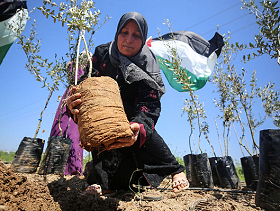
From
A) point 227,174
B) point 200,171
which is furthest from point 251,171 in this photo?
point 200,171

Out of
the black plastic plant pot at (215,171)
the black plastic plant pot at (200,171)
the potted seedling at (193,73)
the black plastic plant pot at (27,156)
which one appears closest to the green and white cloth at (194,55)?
the potted seedling at (193,73)

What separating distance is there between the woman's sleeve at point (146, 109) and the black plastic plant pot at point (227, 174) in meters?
2.26

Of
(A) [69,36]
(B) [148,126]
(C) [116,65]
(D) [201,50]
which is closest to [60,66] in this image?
(A) [69,36]

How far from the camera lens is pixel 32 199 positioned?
1126mm

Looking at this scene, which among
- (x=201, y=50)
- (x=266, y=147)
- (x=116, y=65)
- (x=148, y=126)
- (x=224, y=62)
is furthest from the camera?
(x=201, y=50)

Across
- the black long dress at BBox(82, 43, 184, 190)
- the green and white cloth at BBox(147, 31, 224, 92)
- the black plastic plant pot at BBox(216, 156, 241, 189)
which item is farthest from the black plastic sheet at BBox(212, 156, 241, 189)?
the green and white cloth at BBox(147, 31, 224, 92)

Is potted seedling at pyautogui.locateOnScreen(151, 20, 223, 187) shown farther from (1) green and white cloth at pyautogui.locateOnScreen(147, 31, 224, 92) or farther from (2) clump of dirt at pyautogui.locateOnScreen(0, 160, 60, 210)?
(2) clump of dirt at pyautogui.locateOnScreen(0, 160, 60, 210)

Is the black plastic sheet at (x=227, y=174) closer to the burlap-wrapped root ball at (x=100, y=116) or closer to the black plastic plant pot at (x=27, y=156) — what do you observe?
the burlap-wrapped root ball at (x=100, y=116)

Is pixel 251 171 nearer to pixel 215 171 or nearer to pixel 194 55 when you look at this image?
pixel 215 171

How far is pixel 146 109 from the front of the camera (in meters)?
1.86

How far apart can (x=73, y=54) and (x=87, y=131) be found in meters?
1.95

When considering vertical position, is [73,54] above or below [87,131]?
above

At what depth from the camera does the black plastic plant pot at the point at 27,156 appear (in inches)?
99.6

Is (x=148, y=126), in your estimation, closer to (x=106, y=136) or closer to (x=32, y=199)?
(x=106, y=136)
